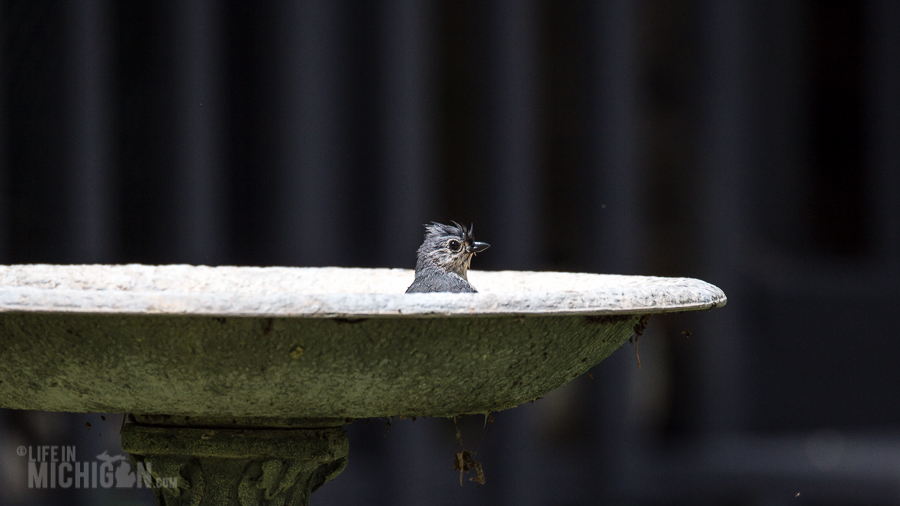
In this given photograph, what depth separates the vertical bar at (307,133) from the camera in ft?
14.4

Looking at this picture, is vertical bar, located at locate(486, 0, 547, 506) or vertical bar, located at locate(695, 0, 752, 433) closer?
vertical bar, located at locate(486, 0, 547, 506)

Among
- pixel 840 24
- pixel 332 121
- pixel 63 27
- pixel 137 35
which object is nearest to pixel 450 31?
pixel 332 121

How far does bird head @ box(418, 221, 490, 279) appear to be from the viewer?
2311 millimetres

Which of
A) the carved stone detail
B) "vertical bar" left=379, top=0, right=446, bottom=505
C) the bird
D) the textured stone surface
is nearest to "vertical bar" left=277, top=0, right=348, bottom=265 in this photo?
"vertical bar" left=379, top=0, right=446, bottom=505

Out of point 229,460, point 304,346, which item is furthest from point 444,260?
point 304,346

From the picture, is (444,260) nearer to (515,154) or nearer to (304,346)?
(304,346)

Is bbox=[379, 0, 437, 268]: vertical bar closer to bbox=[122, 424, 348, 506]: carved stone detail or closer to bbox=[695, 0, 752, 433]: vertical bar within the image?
bbox=[695, 0, 752, 433]: vertical bar

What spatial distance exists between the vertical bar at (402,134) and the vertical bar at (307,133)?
0.25 meters

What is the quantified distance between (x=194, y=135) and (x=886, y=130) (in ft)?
11.6

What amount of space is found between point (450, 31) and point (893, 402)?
3.14 metres

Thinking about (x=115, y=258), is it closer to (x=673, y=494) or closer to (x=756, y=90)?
(x=673, y=494)

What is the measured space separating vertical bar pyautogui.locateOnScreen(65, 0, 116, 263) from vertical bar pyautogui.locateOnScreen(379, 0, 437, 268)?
126cm

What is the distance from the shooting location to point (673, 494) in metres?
4.73

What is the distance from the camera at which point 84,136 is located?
423cm
